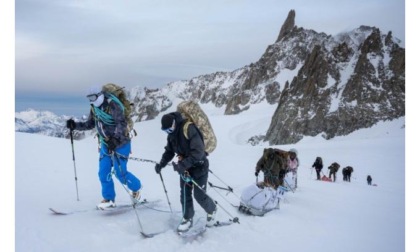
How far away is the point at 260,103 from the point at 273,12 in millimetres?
74003

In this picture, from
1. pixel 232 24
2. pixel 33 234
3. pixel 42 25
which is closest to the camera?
pixel 33 234

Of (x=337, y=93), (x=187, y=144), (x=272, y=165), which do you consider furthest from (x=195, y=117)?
(x=337, y=93)

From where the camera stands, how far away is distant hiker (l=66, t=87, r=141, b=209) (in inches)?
167


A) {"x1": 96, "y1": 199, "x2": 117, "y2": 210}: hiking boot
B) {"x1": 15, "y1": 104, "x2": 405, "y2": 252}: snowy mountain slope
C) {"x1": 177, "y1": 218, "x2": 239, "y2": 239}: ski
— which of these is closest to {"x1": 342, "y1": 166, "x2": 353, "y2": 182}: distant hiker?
{"x1": 15, "y1": 104, "x2": 405, "y2": 252}: snowy mountain slope

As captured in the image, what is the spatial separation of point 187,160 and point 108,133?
44.7 inches

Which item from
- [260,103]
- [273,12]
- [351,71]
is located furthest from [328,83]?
[273,12]

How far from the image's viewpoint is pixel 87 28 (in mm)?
4324

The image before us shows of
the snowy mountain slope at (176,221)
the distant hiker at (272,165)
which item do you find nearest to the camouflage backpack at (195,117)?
the snowy mountain slope at (176,221)

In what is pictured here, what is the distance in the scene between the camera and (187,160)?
390 cm

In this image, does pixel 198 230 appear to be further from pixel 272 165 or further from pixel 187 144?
pixel 272 165

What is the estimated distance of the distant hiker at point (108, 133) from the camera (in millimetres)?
4234

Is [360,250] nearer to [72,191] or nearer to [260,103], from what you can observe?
[72,191]

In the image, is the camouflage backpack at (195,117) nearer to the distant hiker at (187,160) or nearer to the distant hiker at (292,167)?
the distant hiker at (187,160)

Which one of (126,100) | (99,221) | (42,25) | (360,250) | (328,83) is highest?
(328,83)
